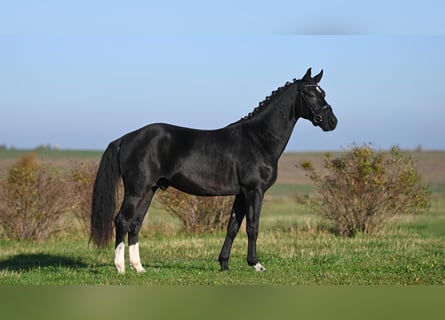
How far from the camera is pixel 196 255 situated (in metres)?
11.7

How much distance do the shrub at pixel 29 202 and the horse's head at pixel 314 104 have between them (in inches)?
318

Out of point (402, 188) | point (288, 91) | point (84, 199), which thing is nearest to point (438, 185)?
point (402, 188)

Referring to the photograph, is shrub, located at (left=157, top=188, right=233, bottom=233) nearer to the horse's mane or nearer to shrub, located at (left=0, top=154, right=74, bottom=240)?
shrub, located at (left=0, top=154, right=74, bottom=240)

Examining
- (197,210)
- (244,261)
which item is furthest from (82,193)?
(244,261)

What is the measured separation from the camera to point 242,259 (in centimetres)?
1092

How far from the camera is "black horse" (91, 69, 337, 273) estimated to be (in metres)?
9.20

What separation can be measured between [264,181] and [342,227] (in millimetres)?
6883

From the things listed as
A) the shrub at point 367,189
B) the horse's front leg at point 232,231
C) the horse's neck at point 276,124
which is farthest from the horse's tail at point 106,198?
the shrub at point 367,189

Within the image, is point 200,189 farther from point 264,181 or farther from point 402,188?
point 402,188

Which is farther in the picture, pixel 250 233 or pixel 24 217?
pixel 24 217

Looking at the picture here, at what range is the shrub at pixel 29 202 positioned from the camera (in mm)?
15391

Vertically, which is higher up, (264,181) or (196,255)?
(264,181)

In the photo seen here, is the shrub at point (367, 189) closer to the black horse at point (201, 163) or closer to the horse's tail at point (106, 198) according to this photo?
the black horse at point (201, 163)

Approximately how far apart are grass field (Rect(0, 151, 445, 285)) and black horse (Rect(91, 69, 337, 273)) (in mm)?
631
